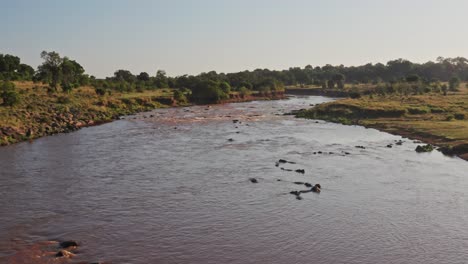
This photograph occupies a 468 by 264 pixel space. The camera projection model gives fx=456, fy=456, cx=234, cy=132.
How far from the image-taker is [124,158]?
4534 centimetres

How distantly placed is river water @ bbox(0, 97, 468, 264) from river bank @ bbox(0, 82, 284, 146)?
5.58 m

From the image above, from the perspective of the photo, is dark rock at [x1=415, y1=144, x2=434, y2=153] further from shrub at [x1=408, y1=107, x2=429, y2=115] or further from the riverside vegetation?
shrub at [x1=408, y1=107, x2=429, y2=115]

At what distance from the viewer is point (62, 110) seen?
73812 millimetres

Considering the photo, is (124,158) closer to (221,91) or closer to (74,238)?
(74,238)

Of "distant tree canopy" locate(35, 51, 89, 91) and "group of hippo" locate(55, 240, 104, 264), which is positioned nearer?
"group of hippo" locate(55, 240, 104, 264)

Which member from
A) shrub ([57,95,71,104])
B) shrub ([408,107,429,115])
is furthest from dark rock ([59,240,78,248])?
shrub ([408,107,429,115])

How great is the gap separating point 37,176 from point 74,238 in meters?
15.5

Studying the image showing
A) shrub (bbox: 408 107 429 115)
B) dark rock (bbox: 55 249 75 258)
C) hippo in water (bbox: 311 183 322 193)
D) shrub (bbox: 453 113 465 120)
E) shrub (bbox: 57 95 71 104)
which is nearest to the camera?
dark rock (bbox: 55 249 75 258)

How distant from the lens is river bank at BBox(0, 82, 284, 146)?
2258 inches

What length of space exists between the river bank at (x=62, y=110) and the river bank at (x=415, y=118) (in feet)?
123

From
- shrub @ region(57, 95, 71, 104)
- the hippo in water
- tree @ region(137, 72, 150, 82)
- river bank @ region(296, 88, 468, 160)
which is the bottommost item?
the hippo in water

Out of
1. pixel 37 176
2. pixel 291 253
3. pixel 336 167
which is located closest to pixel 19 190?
pixel 37 176

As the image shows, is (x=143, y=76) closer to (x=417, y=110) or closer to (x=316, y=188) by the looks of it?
(x=417, y=110)

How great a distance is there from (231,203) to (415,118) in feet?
168
